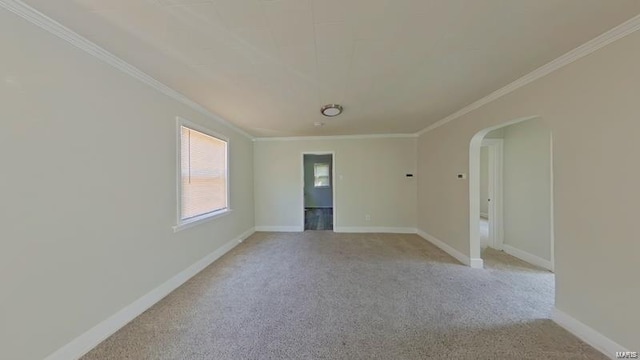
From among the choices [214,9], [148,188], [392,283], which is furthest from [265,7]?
[392,283]

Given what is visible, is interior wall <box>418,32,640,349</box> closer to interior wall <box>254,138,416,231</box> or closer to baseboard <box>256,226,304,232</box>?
interior wall <box>254,138,416,231</box>

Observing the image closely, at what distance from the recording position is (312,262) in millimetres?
3619

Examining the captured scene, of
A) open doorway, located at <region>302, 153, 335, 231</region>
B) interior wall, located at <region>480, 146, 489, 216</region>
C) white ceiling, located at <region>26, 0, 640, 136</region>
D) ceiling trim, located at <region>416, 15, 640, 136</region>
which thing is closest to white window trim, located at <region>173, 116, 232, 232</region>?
white ceiling, located at <region>26, 0, 640, 136</region>

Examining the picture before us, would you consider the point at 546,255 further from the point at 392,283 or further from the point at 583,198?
the point at 392,283

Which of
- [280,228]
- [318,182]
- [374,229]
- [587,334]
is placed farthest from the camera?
[318,182]

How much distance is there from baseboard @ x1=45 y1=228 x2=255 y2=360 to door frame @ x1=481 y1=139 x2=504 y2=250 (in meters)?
4.84

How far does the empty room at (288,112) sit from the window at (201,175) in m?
0.04

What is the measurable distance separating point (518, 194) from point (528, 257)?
97 cm

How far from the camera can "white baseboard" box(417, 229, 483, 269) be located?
3.38 metres

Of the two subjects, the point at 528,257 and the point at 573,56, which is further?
the point at 528,257

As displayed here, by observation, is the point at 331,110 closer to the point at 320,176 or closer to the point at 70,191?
the point at 70,191

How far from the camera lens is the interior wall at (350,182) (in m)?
5.53

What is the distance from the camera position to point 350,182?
5672mm

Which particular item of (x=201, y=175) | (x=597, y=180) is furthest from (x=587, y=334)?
(x=201, y=175)
